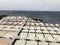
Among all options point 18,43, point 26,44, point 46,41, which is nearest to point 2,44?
point 18,43

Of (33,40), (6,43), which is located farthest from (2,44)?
(33,40)

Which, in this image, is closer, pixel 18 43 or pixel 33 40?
pixel 18 43

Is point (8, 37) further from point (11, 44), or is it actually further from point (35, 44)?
point (35, 44)

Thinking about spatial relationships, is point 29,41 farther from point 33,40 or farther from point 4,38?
point 4,38

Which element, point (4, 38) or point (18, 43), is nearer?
point (18, 43)

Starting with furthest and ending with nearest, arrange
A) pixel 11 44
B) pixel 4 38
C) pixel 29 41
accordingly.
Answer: pixel 4 38
pixel 29 41
pixel 11 44

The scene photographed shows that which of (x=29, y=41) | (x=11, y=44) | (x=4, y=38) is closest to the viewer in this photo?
(x=11, y=44)

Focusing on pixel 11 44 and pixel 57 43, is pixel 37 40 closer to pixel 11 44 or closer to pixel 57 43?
pixel 57 43

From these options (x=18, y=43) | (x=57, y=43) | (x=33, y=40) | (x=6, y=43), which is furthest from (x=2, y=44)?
(x=57, y=43)
